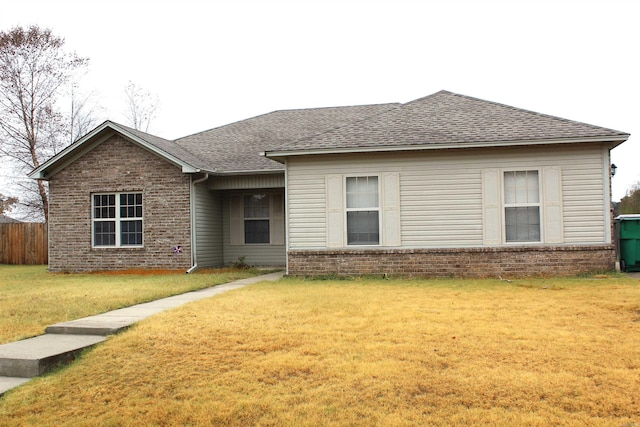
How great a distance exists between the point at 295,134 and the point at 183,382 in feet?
48.3

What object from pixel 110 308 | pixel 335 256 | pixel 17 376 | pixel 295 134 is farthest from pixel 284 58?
pixel 17 376

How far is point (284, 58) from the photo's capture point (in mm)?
24047

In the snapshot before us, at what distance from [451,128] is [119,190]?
31.7 feet

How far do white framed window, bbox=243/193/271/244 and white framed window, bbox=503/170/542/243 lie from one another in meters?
7.83

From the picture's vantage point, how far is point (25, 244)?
2366cm

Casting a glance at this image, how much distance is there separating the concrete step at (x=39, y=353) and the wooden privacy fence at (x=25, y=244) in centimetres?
1850

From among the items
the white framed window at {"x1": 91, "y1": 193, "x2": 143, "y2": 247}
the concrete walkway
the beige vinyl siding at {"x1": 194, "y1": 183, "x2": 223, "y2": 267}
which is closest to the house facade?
the beige vinyl siding at {"x1": 194, "y1": 183, "x2": 223, "y2": 267}

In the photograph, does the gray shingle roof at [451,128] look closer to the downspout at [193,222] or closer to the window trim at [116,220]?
the downspout at [193,222]

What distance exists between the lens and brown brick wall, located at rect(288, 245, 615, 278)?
1288 cm

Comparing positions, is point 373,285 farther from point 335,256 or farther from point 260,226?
point 260,226

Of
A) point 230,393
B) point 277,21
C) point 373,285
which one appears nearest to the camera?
point 230,393

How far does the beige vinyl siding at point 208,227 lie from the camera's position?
16.4m

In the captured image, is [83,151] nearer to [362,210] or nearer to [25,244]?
A: [362,210]

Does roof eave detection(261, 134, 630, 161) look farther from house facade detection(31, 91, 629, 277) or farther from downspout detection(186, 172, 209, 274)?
downspout detection(186, 172, 209, 274)
